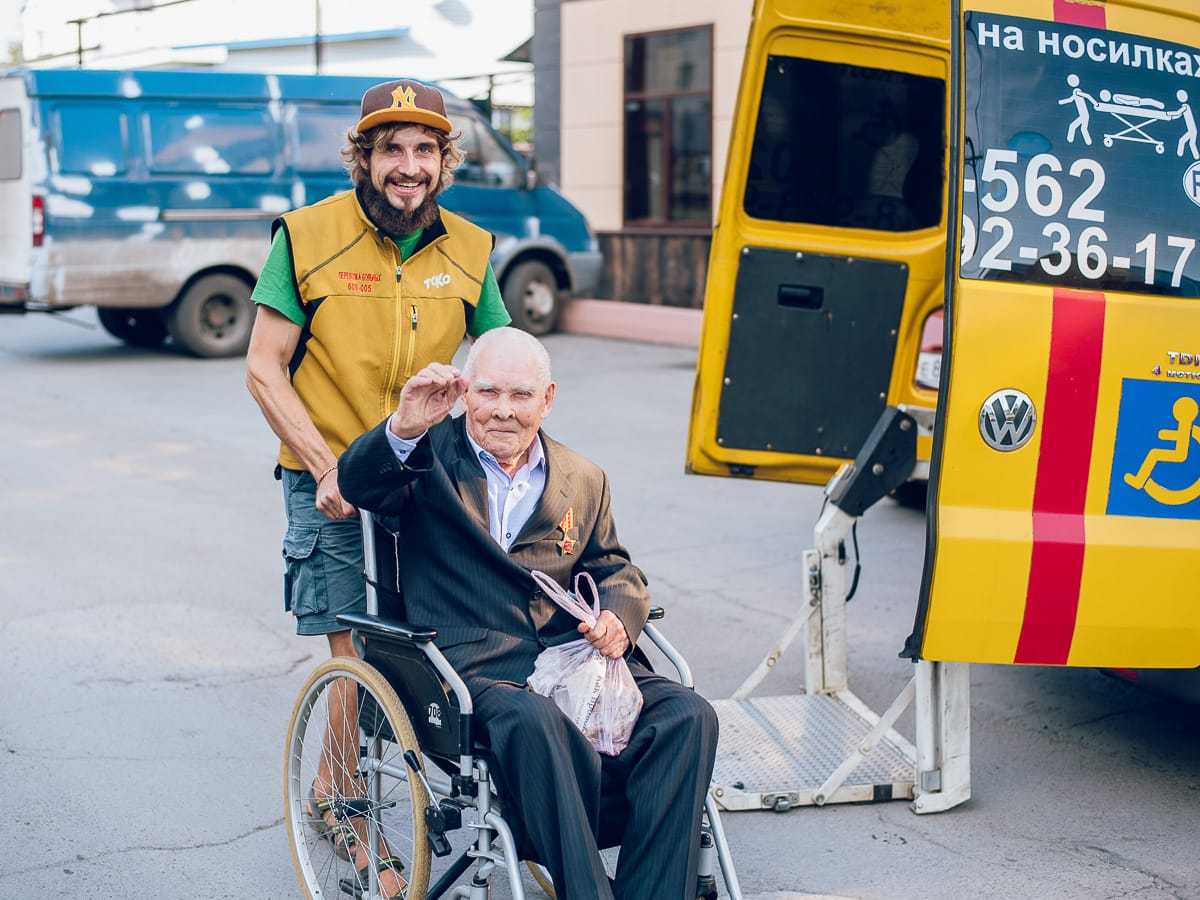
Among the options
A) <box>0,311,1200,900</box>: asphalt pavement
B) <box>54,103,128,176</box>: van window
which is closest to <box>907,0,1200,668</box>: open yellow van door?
<box>0,311,1200,900</box>: asphalt pavement

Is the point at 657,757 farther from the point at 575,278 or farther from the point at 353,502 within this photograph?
the point at 575,278

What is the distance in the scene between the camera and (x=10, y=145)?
1309 centimetres

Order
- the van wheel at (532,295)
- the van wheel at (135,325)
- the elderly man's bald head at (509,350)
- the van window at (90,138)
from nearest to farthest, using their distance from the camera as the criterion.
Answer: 1. the elderly man's bald head at (509,350)
2. the van window at (90,138)
3. the van wheel at (135,325)
4. the van wheel at (532,295)

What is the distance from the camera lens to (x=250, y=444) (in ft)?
32.5

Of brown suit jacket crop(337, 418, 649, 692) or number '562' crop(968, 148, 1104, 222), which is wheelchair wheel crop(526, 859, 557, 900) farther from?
number '562' crop(968, 148, 1104, 222)

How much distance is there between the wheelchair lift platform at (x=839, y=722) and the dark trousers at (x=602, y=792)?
114cm

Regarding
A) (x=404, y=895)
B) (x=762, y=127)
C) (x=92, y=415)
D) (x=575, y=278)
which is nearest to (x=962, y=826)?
(x=404, y=895)

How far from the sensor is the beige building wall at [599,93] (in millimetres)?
18016

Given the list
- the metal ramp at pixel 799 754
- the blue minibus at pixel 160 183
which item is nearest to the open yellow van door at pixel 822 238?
the metal ramp at pixel 799 754

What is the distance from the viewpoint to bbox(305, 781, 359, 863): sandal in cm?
381

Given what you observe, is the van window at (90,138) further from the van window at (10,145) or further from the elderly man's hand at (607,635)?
the elderly man's hand at (607,635)

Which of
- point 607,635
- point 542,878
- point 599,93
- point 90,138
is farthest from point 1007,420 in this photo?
point 599,93

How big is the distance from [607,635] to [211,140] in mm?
11134

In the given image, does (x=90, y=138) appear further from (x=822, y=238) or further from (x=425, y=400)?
(x=425, y=400)
